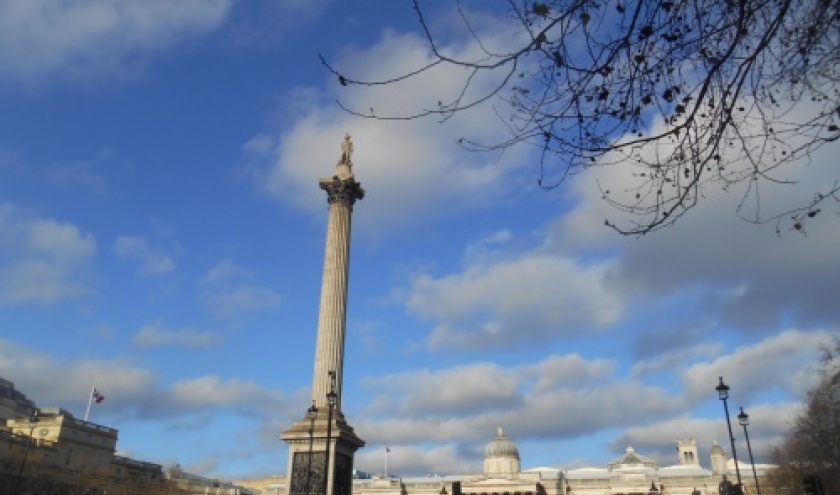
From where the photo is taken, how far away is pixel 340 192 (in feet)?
124

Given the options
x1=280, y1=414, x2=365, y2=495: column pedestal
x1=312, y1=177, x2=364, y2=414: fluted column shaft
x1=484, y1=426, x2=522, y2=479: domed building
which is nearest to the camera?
x1=280, y1=414, x2=365, y2=495: column pedestal

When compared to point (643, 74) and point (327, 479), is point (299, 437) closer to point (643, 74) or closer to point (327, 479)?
point (327, 479)

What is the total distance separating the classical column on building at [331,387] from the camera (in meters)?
30.1

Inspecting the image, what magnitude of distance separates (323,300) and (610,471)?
5957cm

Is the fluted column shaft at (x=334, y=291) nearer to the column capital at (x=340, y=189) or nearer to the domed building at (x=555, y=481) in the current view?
the column capital at (x=340, y=189)

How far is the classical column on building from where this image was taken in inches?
1184

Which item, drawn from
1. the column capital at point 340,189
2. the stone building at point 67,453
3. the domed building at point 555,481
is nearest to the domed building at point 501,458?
the domed building at point 555,481

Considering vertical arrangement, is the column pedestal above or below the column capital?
below

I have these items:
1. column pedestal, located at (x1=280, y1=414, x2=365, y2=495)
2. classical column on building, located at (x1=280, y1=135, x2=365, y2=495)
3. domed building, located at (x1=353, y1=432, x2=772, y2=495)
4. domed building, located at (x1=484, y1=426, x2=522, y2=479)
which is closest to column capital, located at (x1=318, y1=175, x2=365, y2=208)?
classical column on building, located at (x1=280, y1=135, x2=365, y2=495)

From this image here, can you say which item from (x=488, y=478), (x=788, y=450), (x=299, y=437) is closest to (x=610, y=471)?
(x=488, y=478)

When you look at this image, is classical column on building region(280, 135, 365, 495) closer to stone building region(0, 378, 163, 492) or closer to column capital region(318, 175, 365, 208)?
column capital region(318, 175, 365, 208)

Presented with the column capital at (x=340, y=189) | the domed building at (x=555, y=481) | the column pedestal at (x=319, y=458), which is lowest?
the column pedestal at (x=319, y=458)

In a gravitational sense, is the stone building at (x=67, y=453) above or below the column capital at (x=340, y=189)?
below

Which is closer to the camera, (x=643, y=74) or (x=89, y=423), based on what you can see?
(x=643, y=74)
